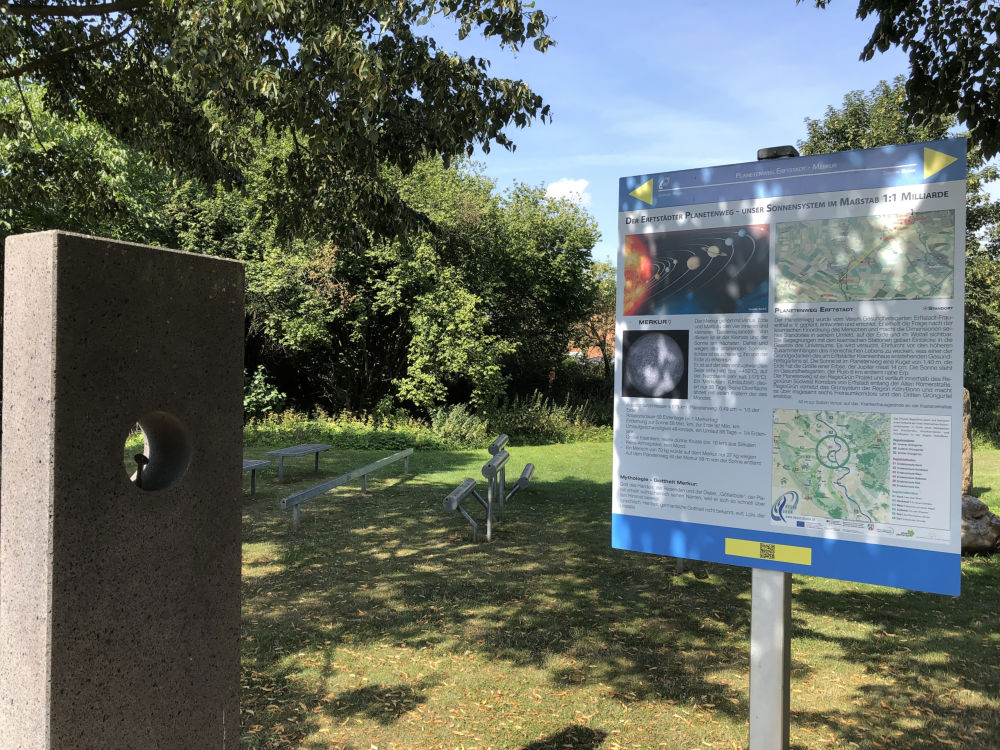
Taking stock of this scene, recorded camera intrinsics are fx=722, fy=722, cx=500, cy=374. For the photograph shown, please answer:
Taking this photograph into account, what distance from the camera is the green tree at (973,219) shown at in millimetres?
17328

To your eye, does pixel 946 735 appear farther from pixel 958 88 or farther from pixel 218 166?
pixel 218 166

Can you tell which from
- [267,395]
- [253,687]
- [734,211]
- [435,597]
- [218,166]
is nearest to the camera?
[734,211]

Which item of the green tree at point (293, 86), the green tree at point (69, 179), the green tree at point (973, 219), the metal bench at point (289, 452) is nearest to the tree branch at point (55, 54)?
the green tree at point (293, 86)

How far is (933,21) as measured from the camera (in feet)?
17.3

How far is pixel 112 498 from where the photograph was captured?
2.26 metres

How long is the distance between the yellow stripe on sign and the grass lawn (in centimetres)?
142

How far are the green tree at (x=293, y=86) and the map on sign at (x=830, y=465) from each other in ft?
11.9

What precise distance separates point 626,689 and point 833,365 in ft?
8.25

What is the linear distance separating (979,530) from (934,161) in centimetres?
641

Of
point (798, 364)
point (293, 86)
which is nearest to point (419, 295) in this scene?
point (293, 86)

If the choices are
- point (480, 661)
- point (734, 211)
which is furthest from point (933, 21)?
point (480, 661)

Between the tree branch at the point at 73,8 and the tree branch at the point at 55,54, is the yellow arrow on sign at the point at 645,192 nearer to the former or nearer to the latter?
the tree branch at the point at 73,8

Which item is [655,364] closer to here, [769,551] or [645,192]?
[645,192]

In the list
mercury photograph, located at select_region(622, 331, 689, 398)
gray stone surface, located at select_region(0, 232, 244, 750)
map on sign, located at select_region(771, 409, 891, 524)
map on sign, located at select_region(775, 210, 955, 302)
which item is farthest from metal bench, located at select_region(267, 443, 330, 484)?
map on sign, located at select_region(775, 210, 955, 302)
